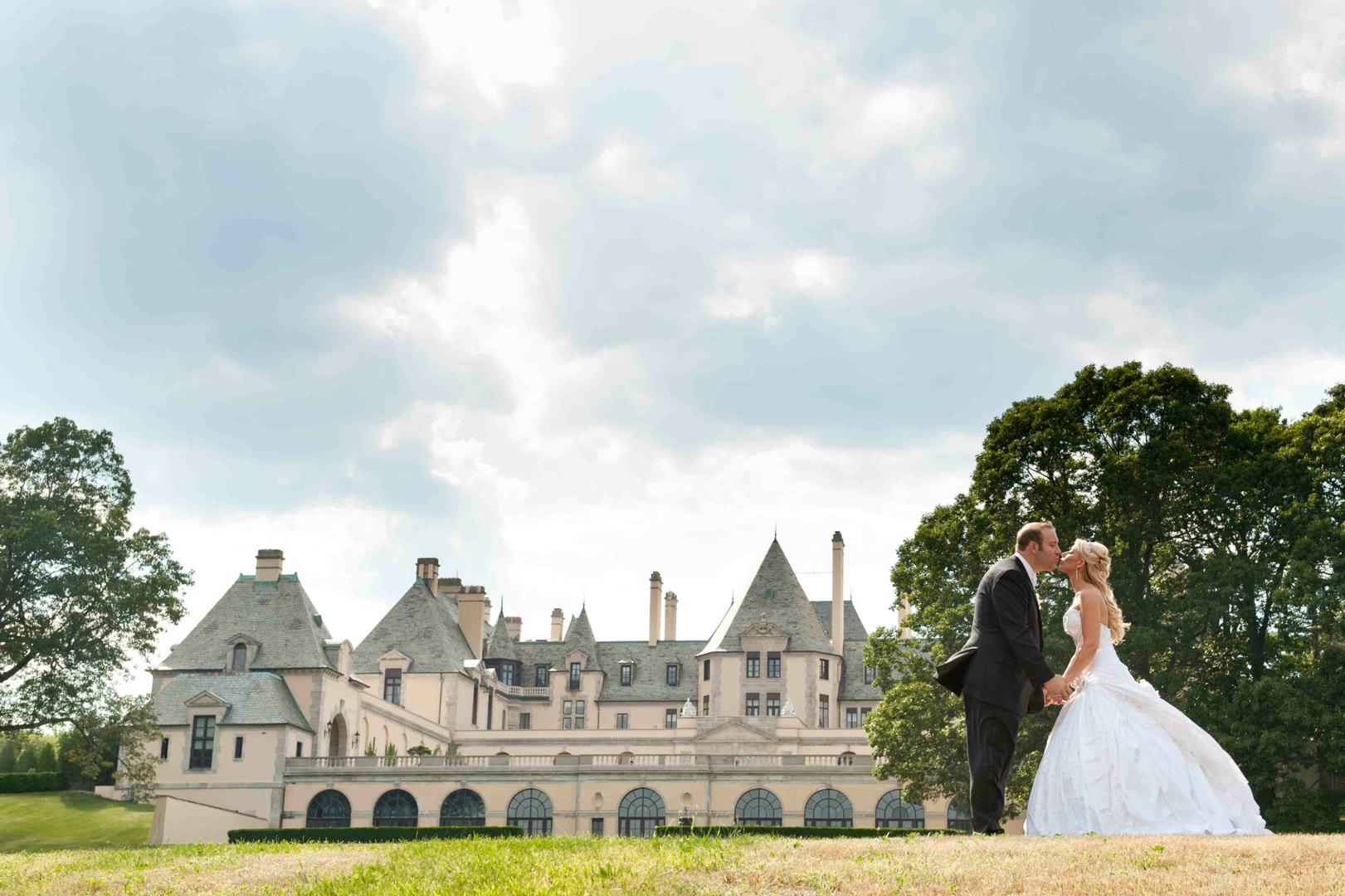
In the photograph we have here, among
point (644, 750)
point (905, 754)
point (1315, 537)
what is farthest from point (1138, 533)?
point (644, 750)

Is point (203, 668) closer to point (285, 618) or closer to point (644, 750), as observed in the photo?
point (285, 618)

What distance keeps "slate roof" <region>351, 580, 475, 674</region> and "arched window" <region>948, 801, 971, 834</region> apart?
94.9 ft

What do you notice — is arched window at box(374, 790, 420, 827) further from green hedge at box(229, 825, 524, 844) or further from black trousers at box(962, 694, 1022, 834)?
black trousers at box(962, 694, 1022, 834)

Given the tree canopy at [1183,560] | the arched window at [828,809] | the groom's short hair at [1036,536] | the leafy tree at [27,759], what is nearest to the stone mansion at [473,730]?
the arched window at [828,809]

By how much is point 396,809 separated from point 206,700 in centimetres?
918

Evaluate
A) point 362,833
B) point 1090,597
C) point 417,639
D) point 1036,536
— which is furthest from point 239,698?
point 1036,536

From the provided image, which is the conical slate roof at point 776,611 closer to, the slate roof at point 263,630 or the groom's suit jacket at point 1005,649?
the slate roof at point 263,630

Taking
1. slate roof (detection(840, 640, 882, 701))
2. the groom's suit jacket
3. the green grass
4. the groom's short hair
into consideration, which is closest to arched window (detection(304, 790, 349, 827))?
the green grass

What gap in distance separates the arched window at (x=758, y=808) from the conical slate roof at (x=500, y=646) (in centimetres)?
3018

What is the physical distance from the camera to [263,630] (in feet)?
197

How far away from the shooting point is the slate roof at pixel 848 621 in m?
77.7

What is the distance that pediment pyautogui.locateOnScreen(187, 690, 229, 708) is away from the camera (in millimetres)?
55812

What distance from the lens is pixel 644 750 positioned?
73438mm

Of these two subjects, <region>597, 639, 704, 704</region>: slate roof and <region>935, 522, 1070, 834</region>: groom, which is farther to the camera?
<region>597, 639, 704, 704</region>: slate roof
